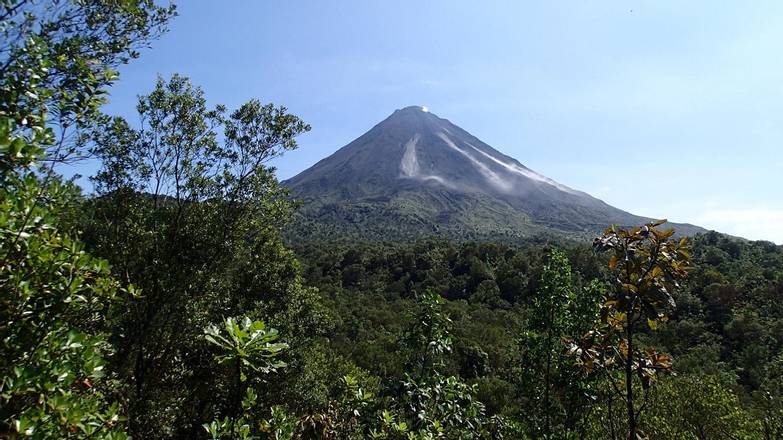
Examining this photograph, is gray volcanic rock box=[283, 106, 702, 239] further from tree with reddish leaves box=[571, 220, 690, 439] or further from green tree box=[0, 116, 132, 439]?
green tree box=[0, 116, 132, 439]

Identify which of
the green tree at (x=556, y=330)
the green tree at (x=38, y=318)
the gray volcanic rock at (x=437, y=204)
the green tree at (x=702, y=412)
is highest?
the gray volcanic rock at (x=437, y=204)

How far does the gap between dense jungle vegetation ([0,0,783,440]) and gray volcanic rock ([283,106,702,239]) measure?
10423 cm

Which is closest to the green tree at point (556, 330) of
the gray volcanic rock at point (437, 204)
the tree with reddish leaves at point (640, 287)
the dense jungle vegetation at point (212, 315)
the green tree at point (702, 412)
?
the dense jungle vegetation at point (212, 315)

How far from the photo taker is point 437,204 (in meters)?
159

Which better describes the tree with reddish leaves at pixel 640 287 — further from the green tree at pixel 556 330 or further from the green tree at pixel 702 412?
the green tree at pixel 702 412

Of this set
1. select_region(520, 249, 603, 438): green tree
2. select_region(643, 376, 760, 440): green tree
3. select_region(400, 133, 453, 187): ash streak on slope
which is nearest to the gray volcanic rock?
select_region(400, 133, 453, 187): ash streak on slope

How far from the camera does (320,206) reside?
150 m

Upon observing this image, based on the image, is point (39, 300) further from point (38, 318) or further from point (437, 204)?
point (437, 204)

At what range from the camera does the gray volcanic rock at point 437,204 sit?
431 feet

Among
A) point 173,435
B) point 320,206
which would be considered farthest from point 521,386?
point 320,206

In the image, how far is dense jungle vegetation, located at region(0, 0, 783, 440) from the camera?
8.21ft

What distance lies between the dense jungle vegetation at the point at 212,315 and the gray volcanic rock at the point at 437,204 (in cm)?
10423

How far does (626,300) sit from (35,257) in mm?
4898

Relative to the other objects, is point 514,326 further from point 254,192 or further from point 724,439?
point 254,192
